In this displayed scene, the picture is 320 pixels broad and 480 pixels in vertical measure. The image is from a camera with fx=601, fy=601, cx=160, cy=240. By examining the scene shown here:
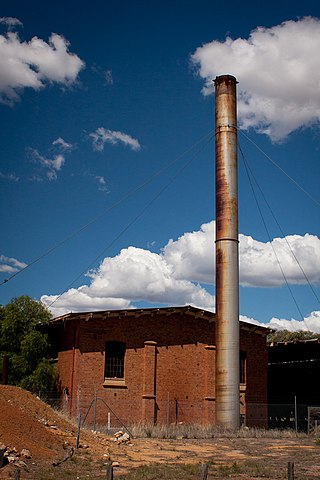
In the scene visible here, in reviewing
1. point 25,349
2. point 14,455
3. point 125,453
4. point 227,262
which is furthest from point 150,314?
point 14,455

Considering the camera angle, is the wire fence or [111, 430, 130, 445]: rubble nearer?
[111, 430, 130, 445]: rubble

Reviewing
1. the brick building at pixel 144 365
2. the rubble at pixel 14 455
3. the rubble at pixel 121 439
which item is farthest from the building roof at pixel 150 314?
the rubble at pixel 14 455

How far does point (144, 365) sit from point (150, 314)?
2.51 metres

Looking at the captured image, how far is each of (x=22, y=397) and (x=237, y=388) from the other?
33.4 feet

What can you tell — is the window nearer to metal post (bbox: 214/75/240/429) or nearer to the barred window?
metal post (bbox: 214/75/240/429)

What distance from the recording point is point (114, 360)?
95.3 ft

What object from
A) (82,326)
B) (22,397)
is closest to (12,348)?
(82,326)

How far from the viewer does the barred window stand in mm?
28828

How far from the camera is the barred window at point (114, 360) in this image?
28.8m

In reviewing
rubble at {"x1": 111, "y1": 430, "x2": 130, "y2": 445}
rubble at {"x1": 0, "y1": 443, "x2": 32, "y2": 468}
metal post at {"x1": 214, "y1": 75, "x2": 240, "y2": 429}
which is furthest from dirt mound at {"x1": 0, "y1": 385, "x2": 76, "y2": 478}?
metal post at {"x1": 214, "y1": 75, "x2": 240, "y2": 429}

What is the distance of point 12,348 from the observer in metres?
29.5

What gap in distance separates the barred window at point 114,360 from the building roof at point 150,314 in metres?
1.44

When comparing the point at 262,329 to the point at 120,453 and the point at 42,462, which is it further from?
the point at 42,462

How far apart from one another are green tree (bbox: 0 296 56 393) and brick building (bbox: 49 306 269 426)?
0.78 meters
